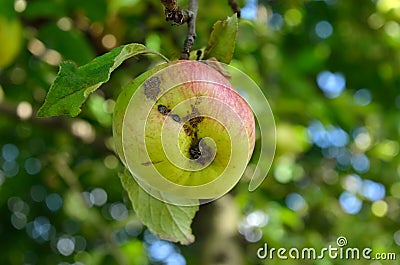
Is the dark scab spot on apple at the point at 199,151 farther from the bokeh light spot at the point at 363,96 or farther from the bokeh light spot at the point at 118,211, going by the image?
the bokeh light spot at the point at 118,211

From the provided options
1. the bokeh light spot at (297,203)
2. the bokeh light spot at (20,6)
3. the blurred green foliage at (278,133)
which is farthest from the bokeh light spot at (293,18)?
the bokeh light spot at (20,6)

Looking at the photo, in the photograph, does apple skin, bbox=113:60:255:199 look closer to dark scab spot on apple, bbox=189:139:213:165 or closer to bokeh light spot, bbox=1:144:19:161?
dark scab spot on apple, bbox=189:139:213:165

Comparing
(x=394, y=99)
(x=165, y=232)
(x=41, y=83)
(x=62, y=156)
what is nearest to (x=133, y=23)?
(x=41, y=83)

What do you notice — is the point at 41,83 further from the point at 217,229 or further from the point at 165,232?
the point at 165,232

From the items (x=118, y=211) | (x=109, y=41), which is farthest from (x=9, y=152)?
(x=109, y=41)

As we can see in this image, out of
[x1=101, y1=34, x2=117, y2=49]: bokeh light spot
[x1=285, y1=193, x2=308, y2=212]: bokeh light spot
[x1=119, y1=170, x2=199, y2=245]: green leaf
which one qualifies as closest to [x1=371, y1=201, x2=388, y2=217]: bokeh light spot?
[x1=285, y1=193, x2=308, y2=212]: bokeh light spot
